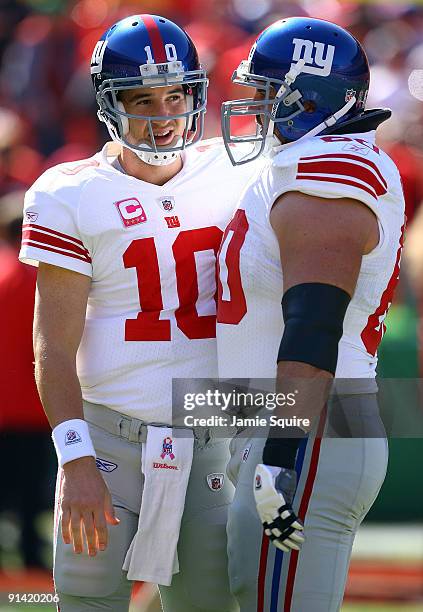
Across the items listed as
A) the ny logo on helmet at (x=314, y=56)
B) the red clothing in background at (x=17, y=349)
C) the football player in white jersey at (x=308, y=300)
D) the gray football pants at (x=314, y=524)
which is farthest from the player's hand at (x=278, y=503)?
the red clothing in background at (x=17, y=349)

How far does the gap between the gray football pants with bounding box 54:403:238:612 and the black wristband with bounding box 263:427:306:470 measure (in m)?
0.54

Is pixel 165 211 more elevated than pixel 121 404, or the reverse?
pixel 165 211

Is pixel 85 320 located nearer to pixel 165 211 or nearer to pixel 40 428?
pixel 165 211

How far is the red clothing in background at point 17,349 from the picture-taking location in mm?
5043

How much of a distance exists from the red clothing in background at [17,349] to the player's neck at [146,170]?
82.8 inches

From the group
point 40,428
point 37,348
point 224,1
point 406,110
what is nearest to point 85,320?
point 37,348

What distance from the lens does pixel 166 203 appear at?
9.66ft

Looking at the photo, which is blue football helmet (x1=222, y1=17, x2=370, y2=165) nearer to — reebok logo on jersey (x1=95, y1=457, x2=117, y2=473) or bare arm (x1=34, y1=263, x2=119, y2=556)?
bare arm (x1=34, y1=263, x2=119, y2=556)

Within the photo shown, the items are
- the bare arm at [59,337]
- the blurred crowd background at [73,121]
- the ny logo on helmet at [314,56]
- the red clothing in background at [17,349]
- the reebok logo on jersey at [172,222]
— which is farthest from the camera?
the blurred crowd background at [73,121]

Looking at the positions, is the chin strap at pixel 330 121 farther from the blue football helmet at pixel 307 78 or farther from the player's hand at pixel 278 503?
the player's hand at pixel 278 503

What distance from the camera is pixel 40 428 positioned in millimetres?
5234

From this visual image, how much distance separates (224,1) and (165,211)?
190 inches

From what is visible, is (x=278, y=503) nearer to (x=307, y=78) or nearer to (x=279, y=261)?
(x=279, y=261)

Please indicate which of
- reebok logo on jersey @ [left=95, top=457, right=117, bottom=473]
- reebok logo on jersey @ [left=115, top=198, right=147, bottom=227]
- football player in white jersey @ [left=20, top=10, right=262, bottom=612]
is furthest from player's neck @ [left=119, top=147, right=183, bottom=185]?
reebok logo on jersey @ [left=95, top=457, right=117, bottom=473]
